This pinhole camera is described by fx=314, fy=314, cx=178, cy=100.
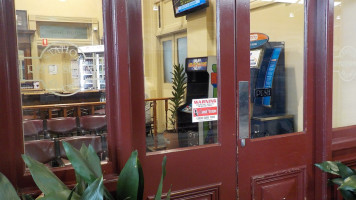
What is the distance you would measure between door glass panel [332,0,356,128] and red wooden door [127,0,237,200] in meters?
1.06

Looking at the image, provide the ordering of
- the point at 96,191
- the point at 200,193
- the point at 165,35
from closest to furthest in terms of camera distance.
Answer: the point at 96,191, the point at 200,193, the point at 165,35

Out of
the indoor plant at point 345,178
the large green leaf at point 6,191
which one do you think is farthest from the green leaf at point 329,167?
the large green leaf at point 6,191

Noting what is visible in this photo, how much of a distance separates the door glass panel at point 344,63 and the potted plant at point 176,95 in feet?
4.17

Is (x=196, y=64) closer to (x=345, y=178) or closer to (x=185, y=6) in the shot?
(x=185, y=6)

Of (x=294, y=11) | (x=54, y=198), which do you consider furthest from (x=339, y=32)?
(x=54, y=198)

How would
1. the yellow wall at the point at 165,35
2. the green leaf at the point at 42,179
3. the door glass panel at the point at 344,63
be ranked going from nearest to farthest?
the green leaf at the point at 42,179 → the yellow wall at the point at 165,35 → the door glass panel at the point at 344,63

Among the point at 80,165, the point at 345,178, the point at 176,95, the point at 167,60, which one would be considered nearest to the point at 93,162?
the point at 80,165

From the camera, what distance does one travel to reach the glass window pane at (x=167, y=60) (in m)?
2.13

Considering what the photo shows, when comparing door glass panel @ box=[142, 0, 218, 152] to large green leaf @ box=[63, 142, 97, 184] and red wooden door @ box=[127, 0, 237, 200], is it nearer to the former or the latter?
red wooden door @ box=[127, 0, 237, 200]

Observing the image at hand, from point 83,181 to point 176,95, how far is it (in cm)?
99

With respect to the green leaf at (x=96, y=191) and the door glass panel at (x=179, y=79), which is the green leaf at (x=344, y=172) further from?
the green leaf at (x=96, y=191)

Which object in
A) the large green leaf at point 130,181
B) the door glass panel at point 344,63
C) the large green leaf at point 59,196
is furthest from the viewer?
the door glass panel at point 344,63

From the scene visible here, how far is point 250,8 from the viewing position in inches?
79.4

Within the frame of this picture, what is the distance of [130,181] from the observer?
3.97 ft
